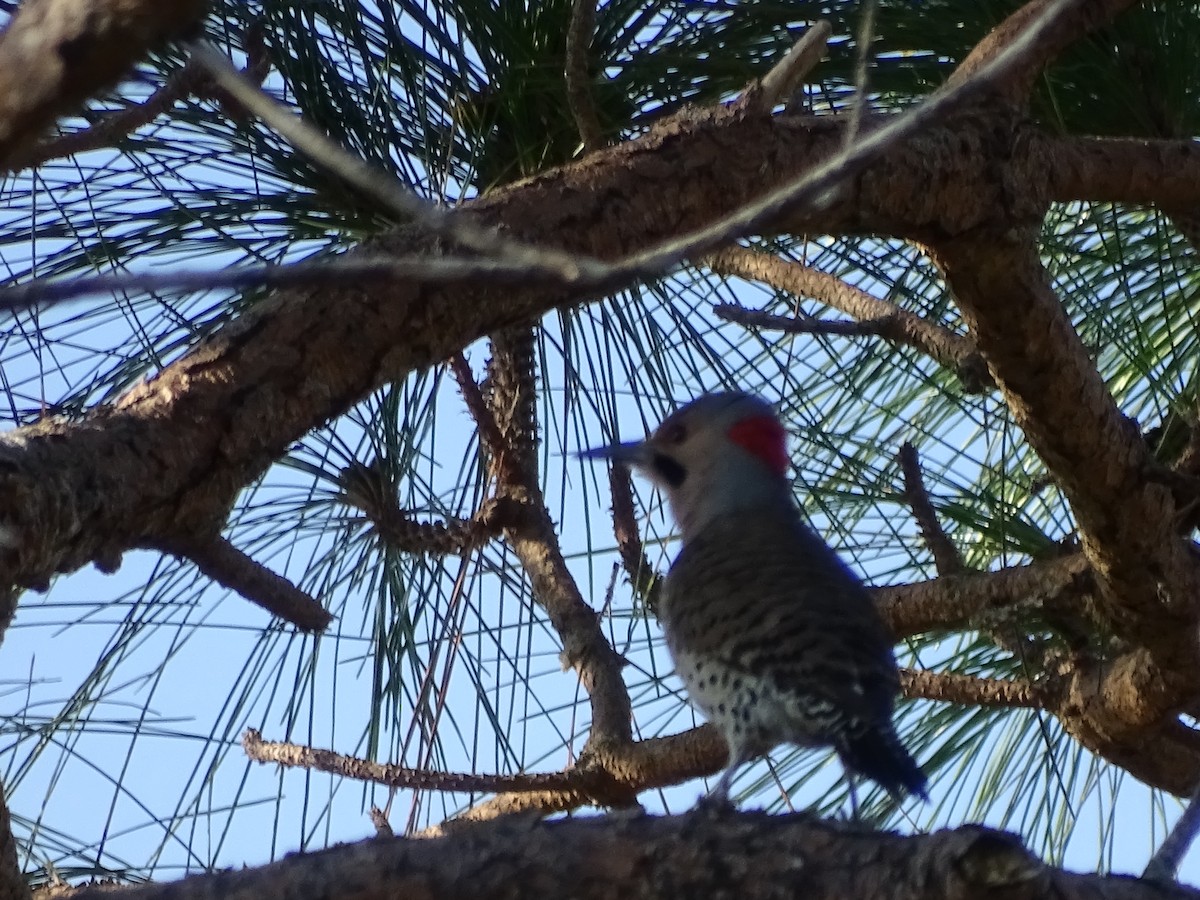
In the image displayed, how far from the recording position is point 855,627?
2.12 metres

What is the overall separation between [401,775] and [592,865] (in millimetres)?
987

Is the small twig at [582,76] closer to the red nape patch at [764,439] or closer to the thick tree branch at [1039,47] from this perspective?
the thick tree branch at [1039,47]

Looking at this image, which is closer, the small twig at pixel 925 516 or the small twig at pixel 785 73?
the small twig at pixel 785 73


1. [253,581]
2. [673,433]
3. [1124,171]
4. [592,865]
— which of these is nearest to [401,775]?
[253,581]

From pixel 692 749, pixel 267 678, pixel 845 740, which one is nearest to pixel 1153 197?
pixel 845 740

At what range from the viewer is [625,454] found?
2762 millimetres

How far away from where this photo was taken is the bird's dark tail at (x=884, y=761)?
1.91 metres

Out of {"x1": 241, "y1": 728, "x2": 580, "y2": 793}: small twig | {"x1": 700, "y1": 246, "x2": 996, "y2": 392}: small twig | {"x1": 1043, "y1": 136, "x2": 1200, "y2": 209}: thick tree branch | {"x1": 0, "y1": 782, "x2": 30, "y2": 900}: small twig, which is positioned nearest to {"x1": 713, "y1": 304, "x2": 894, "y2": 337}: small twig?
{"x1": 700, "y1": 246, "x2": 996, "y2": 392}: small twig

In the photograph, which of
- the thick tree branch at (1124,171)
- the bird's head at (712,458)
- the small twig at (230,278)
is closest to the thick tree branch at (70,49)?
the small twig at (230,278)

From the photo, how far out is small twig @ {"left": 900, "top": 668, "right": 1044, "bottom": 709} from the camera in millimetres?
2355

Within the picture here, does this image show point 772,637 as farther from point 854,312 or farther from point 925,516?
point 854,312

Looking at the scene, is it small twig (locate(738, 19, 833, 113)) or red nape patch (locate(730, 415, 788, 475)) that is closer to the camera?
small twig (locate(738, 19, 833, 113))

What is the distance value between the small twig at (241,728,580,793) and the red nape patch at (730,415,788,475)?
2.71 ft

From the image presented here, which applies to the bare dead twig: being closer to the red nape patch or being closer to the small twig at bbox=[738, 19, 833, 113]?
the red nape patch
